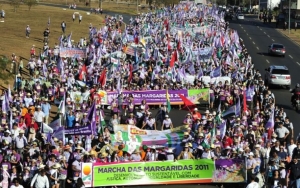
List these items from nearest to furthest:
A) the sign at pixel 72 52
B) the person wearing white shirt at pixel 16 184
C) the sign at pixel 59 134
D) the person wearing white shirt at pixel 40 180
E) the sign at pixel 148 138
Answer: the person wearing white shirt at pixel 16 184 < the person wearing white shirt at pixel 40 180 < the sign at pixel 59 134 < the sign at pixel 148 138 < the sign at pixel 72 52

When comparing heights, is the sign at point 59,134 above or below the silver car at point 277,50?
Result: above

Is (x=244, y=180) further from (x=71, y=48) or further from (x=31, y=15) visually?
(x=31, y=15)

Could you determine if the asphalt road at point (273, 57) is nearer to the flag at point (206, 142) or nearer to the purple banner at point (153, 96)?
the purple banner at point (153, 96)

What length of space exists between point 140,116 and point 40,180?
8.61 m

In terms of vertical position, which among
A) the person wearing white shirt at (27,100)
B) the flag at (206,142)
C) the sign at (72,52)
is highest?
the sign at (72,52)

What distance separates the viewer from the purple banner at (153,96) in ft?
96.9

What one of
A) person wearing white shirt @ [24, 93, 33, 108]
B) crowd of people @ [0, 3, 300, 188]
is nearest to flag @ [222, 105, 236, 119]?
crowd of people @ [0, 3, 300, 188]

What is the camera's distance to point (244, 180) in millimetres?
18266

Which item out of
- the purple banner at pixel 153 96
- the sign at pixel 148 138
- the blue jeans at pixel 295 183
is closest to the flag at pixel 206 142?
the sign at pixel 148 138

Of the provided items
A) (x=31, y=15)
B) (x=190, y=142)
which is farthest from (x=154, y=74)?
(x=31, y=15)

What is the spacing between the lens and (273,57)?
53.1m

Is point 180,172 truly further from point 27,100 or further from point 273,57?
point 273,57

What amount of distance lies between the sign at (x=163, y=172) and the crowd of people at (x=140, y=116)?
31cm

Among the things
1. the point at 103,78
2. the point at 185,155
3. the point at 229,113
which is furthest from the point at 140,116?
the point at 103,78
